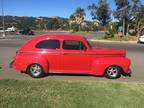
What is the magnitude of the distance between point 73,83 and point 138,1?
42972 mm

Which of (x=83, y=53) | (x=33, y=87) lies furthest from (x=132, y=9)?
(x=33, y=87)

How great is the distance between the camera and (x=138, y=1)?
52.0 m

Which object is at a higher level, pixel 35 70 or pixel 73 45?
pixel 73 45

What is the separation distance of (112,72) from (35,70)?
267 centimetres

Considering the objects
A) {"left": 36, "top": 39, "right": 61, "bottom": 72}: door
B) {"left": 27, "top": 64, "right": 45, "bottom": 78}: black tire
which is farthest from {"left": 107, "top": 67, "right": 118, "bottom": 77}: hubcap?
{"left": 27, "top": 64, "right": 45, "bottom": 78}: black tire

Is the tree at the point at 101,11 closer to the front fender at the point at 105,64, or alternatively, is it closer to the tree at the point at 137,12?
the tree at the point at 137,12

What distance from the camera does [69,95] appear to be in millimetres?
9094

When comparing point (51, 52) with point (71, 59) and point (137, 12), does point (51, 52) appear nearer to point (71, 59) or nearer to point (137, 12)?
point (71, 59)

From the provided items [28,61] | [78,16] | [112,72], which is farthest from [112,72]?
[78,16]

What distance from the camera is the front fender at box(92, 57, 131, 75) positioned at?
12734mm

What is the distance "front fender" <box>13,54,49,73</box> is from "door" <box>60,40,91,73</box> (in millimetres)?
607

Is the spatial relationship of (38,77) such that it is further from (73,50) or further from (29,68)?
(73,50)

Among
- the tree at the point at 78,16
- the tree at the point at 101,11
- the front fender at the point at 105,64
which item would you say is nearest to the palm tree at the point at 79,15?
the tree at the point at 78,16

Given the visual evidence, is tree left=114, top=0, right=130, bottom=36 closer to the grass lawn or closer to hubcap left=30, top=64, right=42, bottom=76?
hubcap left=30, top=64, right=42, bottom=76
